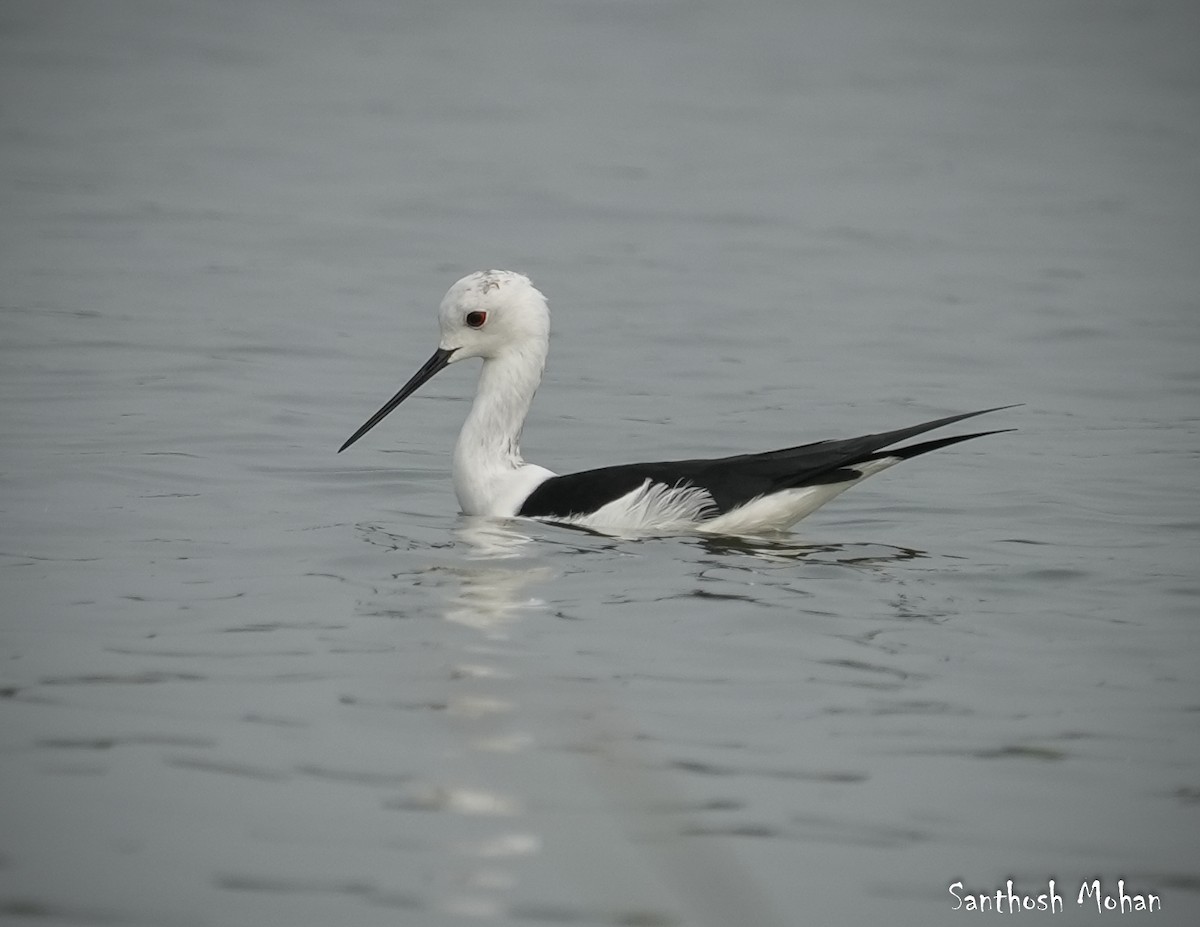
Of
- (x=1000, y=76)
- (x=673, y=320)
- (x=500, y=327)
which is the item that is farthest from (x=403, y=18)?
(x=500, y=327)

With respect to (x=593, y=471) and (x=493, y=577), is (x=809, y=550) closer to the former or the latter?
(x=593, y=471)

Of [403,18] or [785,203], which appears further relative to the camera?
[403,18]

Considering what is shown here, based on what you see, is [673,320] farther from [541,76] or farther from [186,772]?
[541,76]

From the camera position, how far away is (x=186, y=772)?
5.19 m

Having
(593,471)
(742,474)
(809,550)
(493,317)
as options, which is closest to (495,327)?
(493,317)

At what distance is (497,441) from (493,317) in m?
0.61

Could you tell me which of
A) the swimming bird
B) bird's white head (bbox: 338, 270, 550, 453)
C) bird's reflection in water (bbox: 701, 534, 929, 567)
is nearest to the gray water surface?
bird's reflection in water (bbox: 701, 534, 929, 567)

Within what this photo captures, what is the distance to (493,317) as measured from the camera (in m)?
9.25

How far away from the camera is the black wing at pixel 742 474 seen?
27.5ft

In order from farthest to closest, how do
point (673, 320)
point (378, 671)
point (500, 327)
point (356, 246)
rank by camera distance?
point (356, 246) → point (673, 320) → point (500, 327) → point (378, 671)

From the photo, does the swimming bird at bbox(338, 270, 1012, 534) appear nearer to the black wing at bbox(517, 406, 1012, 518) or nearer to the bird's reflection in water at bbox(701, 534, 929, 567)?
the black wing at bbox(517, 406, 1012, 518)

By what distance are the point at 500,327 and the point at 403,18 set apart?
23535 millimetres

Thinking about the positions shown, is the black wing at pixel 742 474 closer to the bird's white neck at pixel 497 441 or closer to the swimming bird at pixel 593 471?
the swimming bird at pixel 593 471

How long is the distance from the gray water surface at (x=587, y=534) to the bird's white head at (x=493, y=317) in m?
0.80
